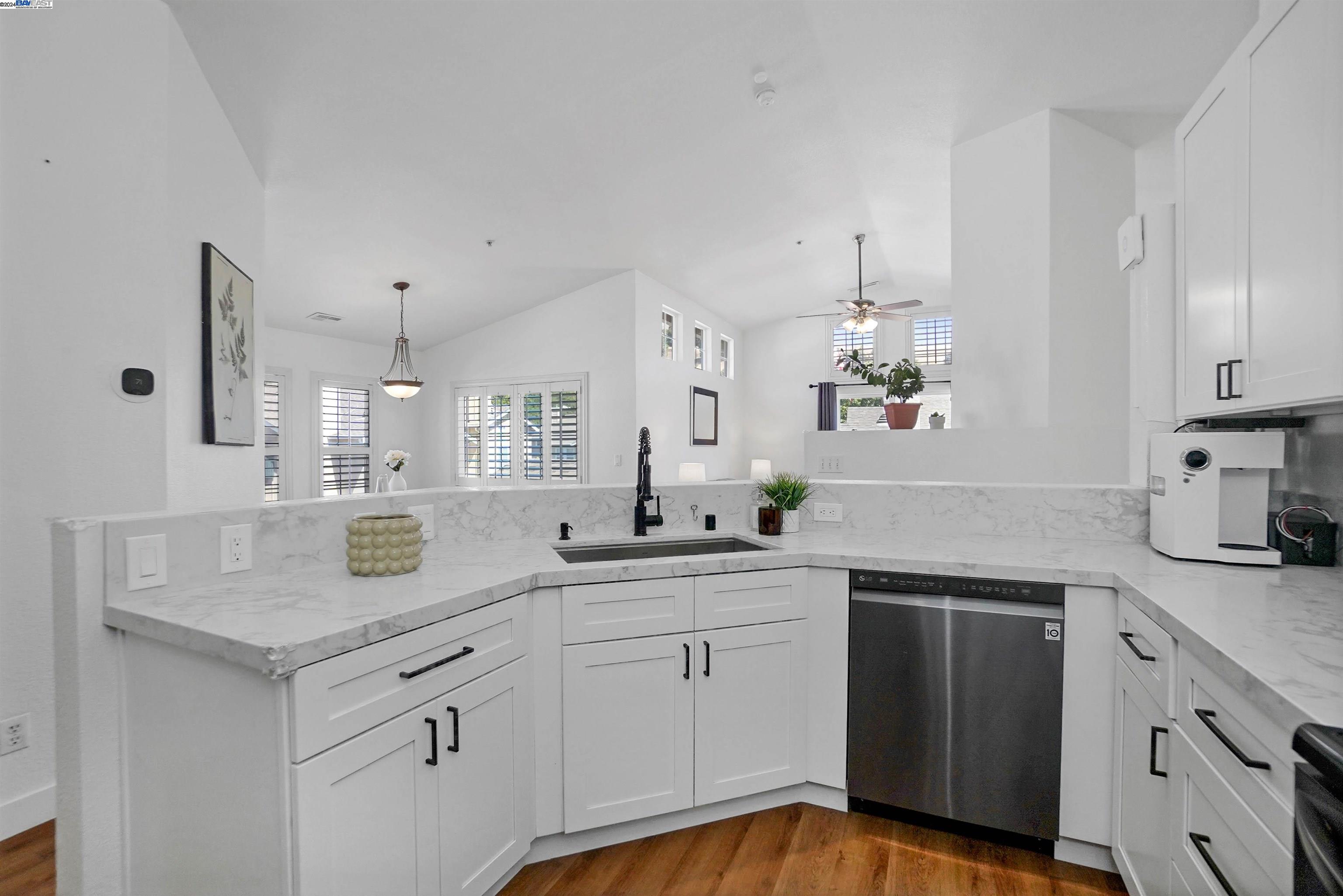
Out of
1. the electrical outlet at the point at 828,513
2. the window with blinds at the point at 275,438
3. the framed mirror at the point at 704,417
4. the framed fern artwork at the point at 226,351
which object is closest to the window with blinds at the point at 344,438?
the window with blinds at the point at 275,438

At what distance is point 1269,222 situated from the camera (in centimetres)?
134

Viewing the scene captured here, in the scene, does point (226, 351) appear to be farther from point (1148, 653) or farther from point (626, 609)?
point (1148, 653)

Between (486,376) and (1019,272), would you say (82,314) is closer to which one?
(1019,272)

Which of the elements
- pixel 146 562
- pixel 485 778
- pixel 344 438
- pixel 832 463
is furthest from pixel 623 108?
pixel 344 438

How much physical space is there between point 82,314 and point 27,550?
2.51 ft

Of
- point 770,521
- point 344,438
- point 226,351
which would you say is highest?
point 226,351

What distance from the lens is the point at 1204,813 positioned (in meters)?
1.09

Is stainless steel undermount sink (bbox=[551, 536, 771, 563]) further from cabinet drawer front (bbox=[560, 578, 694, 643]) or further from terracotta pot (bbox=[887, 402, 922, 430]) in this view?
terracotta pot (bbox=[887, 402, 922, 430])

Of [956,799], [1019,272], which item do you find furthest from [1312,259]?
[1019,272]

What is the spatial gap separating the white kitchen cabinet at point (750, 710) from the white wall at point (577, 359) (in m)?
4.20

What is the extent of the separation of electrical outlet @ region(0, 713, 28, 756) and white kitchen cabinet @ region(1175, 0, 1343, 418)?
3.48 m

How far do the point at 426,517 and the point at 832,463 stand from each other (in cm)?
210

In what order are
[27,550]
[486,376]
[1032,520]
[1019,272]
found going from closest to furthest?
[27,550]
[1032,520]
[1019,272]
[486,376]

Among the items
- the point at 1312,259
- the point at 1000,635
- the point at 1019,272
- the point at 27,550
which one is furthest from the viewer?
the point at 1019,272
